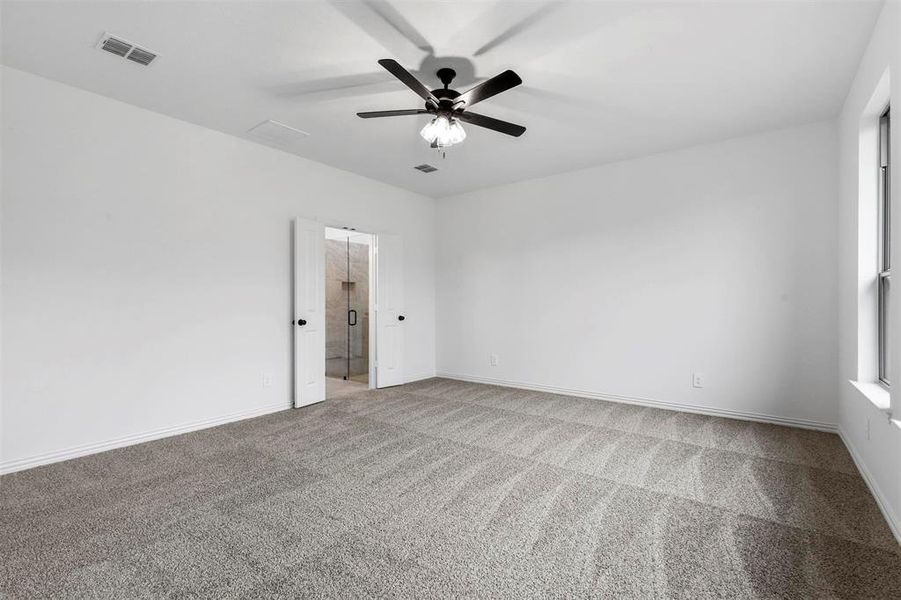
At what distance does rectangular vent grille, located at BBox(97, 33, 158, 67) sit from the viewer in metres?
2.50

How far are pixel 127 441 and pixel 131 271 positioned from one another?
137 centimetres

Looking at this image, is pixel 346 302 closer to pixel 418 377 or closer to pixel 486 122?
pixel 418 377

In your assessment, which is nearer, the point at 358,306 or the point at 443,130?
the point at 443,130

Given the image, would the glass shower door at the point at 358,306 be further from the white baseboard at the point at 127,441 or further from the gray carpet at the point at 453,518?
the gray carpet at the point at 453,518

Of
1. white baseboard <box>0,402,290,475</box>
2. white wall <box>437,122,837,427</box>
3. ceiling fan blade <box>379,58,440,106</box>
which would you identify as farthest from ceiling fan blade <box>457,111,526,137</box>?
white baseboard <box>0,402,290,475</box>

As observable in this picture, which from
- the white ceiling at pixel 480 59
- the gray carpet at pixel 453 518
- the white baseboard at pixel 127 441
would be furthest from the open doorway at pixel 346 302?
the gray carpet at pixel 453 518

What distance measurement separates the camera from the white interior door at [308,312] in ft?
14.5

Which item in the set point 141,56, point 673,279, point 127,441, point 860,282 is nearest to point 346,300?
point 127,441

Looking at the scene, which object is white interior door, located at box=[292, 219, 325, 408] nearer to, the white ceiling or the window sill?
the white ceiling

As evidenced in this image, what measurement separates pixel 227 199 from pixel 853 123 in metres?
5.18

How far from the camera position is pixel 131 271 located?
3344 mm

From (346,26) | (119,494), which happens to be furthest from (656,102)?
(119,494)

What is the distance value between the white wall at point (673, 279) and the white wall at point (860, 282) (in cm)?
25

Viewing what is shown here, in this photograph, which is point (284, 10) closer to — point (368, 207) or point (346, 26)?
point (346, 26)
